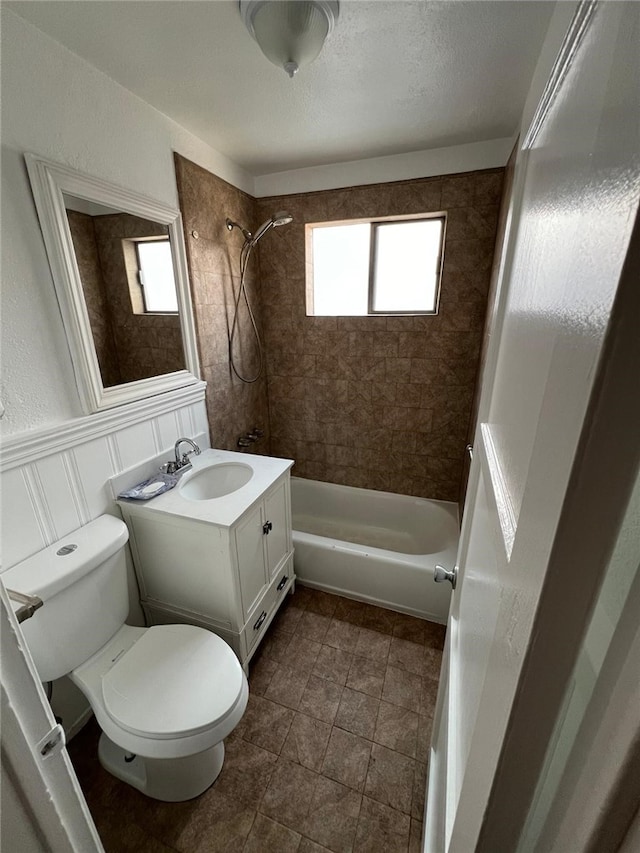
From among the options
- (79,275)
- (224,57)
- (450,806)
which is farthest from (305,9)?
(450,806)

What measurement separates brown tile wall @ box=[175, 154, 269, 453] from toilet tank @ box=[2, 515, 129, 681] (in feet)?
3.02

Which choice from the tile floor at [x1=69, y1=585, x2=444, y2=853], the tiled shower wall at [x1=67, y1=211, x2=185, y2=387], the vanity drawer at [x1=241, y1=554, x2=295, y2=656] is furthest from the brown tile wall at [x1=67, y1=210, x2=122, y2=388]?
the tile floor at [x1=69, y1=585, x2=444, y2=853]

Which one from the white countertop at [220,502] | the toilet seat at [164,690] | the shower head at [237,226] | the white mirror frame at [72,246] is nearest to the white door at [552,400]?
the toilet seat at [164,690]

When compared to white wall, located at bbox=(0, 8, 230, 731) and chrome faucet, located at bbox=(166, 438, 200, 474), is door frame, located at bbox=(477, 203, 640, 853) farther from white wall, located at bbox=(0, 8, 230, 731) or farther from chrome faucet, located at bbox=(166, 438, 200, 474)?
chrome faucet, located at bbox=(166, 438, 200, 474)

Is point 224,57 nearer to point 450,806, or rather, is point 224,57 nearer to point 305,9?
point 305,9

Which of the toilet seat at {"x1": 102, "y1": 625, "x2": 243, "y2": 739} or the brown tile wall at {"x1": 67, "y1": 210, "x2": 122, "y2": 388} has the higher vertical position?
the brown tile wall at {"x1": 67, "y1": 210, "x2": 122, "y2": 388}

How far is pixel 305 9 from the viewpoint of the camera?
3.16 feet

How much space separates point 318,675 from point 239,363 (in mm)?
1813

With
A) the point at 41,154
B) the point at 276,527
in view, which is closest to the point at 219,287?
the point at 41,154

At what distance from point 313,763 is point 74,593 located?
3.52 feet

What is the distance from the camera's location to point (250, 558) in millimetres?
1482

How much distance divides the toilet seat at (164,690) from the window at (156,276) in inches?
54.9

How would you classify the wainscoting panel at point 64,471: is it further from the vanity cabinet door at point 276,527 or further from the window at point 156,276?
the vanity cabinet door at point 276,527

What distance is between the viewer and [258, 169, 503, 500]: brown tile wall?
197cm
